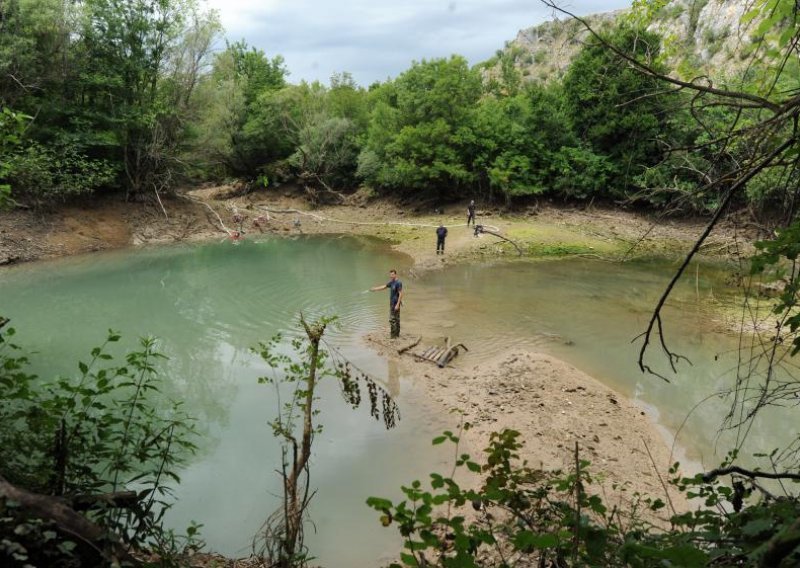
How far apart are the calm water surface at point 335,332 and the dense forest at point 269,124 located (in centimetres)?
519

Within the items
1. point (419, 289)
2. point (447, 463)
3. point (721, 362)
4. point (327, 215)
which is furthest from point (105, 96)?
point (721, 362)

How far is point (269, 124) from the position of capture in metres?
38.7

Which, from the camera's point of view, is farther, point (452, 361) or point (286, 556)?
point (452, 361)

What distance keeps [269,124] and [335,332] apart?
29473 mm

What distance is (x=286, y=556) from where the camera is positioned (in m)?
4.73

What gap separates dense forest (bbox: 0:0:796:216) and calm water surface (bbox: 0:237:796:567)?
5191 millimetres

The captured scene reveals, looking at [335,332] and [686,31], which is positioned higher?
[686,31]

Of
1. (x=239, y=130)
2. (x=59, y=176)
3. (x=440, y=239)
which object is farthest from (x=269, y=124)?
(x=440, y=239)

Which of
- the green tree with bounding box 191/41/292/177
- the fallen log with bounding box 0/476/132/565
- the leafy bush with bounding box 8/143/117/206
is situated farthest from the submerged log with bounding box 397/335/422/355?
the green tree with bounding box 191/41/292/177

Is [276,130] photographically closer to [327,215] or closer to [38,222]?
[327,215]

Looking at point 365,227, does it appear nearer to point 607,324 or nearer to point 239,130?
point 239,130

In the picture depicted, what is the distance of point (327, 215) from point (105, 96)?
1546 centimetres

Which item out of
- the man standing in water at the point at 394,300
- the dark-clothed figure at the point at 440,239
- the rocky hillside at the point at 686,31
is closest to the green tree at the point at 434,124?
the dark-clothed figure at the point at 440,239

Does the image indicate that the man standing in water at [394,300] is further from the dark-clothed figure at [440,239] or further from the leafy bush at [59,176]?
the leafy bush at [59,176]
